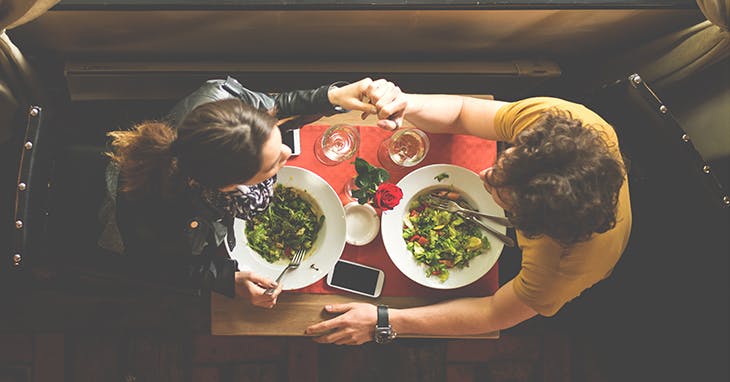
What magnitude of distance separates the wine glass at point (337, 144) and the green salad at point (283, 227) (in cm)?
15

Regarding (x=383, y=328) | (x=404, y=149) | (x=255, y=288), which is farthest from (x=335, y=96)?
(x=383, y=328)

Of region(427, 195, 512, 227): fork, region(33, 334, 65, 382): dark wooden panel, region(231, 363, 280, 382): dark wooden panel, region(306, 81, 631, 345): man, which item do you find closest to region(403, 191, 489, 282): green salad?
region(427, 195, 512, 227): fork

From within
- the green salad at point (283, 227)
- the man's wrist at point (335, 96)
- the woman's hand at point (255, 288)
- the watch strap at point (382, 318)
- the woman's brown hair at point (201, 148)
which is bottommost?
the watch strap at point (382, 318)

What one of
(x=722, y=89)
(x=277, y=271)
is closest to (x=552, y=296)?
(x=277, y=271)

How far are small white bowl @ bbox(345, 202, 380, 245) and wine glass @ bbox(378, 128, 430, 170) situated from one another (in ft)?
0.55

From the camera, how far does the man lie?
4.66 feet

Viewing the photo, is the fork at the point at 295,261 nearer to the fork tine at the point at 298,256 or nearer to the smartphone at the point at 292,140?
the fork tine at the point at 298,256

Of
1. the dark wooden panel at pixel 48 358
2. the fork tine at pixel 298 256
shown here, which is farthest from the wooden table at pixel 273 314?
the dark wooden panel at pixel 48 358

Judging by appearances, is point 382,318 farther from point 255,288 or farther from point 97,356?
point 97,356

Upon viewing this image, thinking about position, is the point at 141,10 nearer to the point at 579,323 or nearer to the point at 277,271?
the point at 277,271

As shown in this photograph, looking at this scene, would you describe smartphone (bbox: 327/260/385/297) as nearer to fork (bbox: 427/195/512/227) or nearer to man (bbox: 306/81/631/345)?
man (bbox: 306/81/631/345)

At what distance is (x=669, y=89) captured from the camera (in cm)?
208

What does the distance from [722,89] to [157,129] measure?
74.1 inches

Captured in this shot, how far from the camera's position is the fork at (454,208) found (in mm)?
1752
